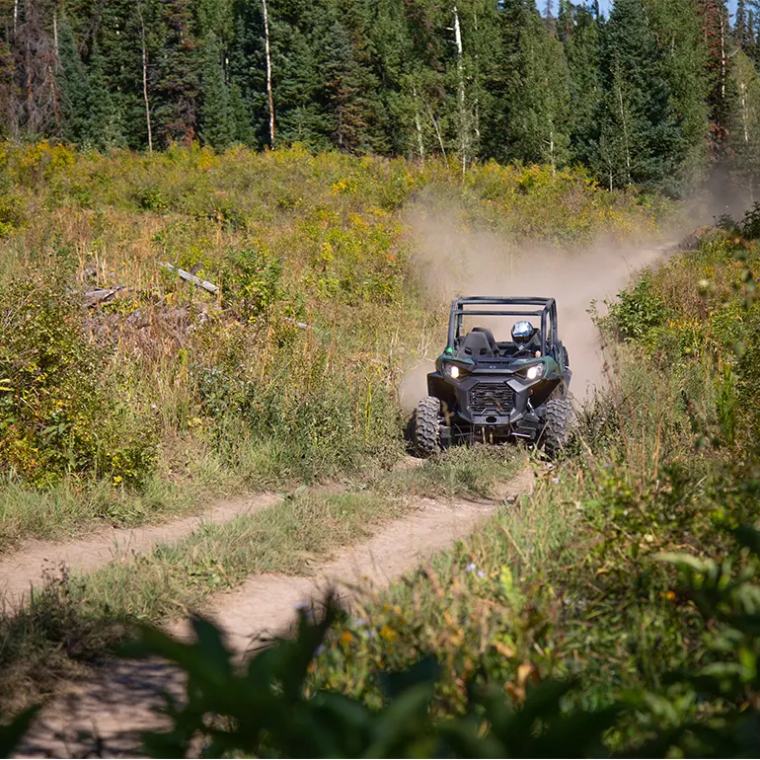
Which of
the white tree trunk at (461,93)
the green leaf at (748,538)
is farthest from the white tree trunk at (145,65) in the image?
the green leaf at (748,538)

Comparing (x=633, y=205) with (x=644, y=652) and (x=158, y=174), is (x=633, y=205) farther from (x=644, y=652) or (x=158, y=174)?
(x=644, y=652)

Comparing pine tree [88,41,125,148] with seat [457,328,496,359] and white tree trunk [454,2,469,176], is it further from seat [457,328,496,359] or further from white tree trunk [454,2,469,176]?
seat [457,328,496,359]

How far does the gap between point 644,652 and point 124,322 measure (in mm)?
8155

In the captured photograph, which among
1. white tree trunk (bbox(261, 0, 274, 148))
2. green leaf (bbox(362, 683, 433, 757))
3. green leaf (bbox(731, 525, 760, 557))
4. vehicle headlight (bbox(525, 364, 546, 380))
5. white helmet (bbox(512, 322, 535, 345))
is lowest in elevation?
vehicle headlight (bbox(525, 364, 546, 380))

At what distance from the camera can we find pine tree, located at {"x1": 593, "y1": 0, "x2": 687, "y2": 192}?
3722 centimetres

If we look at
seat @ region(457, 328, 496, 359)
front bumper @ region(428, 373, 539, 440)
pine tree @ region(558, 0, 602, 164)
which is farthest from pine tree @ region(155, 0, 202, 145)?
front bumper @ region(428, 373, 539, 440)

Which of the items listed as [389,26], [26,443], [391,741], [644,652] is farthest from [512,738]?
[389,26]

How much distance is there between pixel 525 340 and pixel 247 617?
571 cm

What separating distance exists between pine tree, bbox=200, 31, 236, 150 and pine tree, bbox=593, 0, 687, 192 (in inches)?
777

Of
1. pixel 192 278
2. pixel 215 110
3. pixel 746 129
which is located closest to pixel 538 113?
pixel 746 129

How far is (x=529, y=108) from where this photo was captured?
40.0 m

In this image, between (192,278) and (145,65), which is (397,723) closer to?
(192,278)

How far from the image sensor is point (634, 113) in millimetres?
38656

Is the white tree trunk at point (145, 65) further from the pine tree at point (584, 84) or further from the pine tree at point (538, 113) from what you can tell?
the pine tree at point (584, 84)
